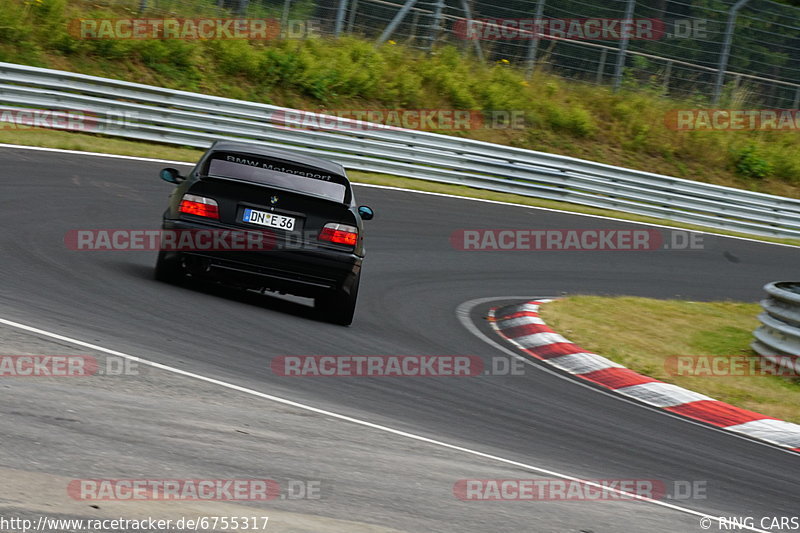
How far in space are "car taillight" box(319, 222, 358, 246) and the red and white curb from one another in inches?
83.6

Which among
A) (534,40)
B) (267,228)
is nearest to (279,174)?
(267,228)

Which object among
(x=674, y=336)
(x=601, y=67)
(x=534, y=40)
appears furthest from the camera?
(x=601, y=67)

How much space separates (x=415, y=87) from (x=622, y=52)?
5.27 meters

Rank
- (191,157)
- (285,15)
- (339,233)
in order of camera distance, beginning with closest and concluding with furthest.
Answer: (339,233), (191,157), (285,15)

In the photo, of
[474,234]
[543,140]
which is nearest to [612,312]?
[474,234]

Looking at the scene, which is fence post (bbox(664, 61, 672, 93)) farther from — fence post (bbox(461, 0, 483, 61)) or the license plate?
the license plate

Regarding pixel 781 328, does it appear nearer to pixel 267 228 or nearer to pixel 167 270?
pixel 267 228

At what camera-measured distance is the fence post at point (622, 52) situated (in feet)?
82.6

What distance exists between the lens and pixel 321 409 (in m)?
6.32

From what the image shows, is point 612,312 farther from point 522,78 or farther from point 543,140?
point 522,78

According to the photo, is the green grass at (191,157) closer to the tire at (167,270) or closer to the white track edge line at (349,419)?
the tire at (167,270)

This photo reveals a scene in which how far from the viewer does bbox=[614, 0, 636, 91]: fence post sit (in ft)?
82.6

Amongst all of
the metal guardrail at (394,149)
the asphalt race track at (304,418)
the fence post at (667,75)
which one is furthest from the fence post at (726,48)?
the asphalt race track at (304,418)

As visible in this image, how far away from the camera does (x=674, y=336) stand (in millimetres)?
11367
